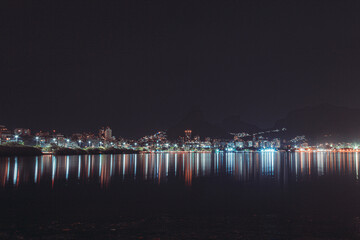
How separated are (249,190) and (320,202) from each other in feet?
17.7

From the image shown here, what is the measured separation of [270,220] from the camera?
1341 centimetres

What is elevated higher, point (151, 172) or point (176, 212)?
point (151, 172)

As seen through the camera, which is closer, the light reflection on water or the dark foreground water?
the dark foreground water

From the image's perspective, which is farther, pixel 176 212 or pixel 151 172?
pixel 151 172

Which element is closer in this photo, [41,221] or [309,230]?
[309,230]

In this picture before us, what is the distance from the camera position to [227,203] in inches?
691

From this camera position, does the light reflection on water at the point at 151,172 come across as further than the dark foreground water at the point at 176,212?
Yes

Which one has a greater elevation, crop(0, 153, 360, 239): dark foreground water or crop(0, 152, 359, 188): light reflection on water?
crop(0, 152, 359, 188): light reflection on water

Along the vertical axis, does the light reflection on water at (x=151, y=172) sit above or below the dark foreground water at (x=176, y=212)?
above

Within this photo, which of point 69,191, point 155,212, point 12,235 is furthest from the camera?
point 69,191

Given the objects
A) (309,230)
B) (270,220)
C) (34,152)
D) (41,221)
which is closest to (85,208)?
(41,221)

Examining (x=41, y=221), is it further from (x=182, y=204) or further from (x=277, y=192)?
(x=277, y=192)

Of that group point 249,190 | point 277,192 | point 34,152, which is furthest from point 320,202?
point 34,152

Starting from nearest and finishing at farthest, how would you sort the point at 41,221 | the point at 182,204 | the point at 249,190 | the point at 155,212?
1. the point at 41,221
2. the point at 155,212
3. the point at 182,204
4. the point at 249,190
